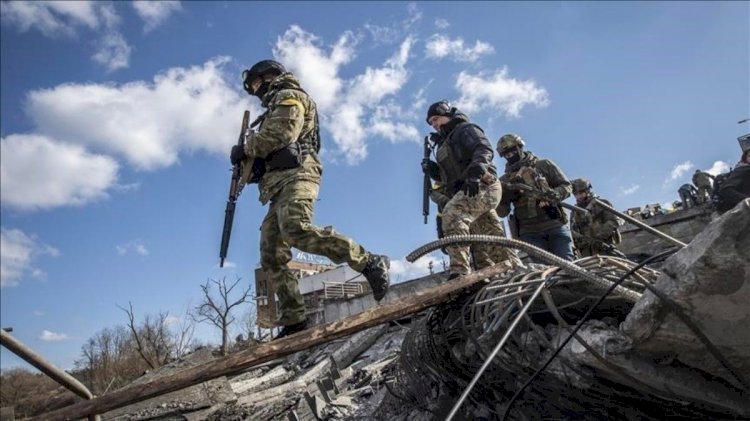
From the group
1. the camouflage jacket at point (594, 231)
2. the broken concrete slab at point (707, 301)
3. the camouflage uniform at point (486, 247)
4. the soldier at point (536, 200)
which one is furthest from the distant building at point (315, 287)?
the broken concrete slab at point (707, 301)

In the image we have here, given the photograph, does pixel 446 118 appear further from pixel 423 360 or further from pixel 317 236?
pixel 423 360

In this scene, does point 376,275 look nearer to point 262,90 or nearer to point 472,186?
point 472,186

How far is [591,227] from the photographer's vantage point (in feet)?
21.2

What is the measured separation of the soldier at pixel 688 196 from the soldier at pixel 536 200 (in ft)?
22.6

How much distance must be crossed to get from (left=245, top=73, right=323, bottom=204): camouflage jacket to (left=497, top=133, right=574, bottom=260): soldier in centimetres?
260

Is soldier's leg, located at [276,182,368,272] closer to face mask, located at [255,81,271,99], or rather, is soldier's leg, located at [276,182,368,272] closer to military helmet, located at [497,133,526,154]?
face mask, located at [255,81,271,99]

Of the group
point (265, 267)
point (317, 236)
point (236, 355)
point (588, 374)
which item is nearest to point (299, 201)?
point (317, 236)

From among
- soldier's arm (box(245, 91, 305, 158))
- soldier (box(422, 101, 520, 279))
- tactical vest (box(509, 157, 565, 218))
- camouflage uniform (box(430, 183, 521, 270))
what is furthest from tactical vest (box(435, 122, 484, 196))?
soldier's arm (box(245, 91, 305, 158))

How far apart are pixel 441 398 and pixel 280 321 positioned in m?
1.12

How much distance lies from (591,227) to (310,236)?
16.2 ft

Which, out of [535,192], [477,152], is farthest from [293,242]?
[535,192]

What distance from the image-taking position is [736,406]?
1628 mm

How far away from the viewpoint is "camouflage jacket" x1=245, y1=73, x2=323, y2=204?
312 cm

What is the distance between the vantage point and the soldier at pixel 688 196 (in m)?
10.2
